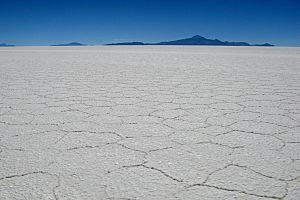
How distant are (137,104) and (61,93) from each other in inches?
44.6

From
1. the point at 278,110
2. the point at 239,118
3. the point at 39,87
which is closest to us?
the point at 239,118

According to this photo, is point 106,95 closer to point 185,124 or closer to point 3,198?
point 185,124

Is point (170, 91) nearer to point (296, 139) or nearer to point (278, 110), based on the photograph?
point (278, 110)

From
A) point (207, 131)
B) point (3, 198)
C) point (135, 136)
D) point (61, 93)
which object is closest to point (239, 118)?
point (207, 131)

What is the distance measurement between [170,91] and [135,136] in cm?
173

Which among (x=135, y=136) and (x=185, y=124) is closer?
(x=135, y=136)

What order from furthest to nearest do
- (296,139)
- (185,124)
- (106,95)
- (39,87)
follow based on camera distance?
(39,87) → (106,95) → (185,124) → (296,139)

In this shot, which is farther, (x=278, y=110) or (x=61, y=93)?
(x=61, y=93)

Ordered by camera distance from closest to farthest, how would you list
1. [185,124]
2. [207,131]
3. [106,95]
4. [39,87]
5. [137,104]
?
1. [207,131]
2. [185,124]
3. [137,104]
4. [106,95]
5. [39,87]

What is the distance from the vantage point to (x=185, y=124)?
2178 mm

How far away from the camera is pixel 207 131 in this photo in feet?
6.60

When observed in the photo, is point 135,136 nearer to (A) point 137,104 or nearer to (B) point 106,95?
(A) point 137,104

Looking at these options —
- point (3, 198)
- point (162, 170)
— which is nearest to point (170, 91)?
point (162, 170)

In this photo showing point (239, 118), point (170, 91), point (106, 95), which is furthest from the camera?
point (170, 91)
